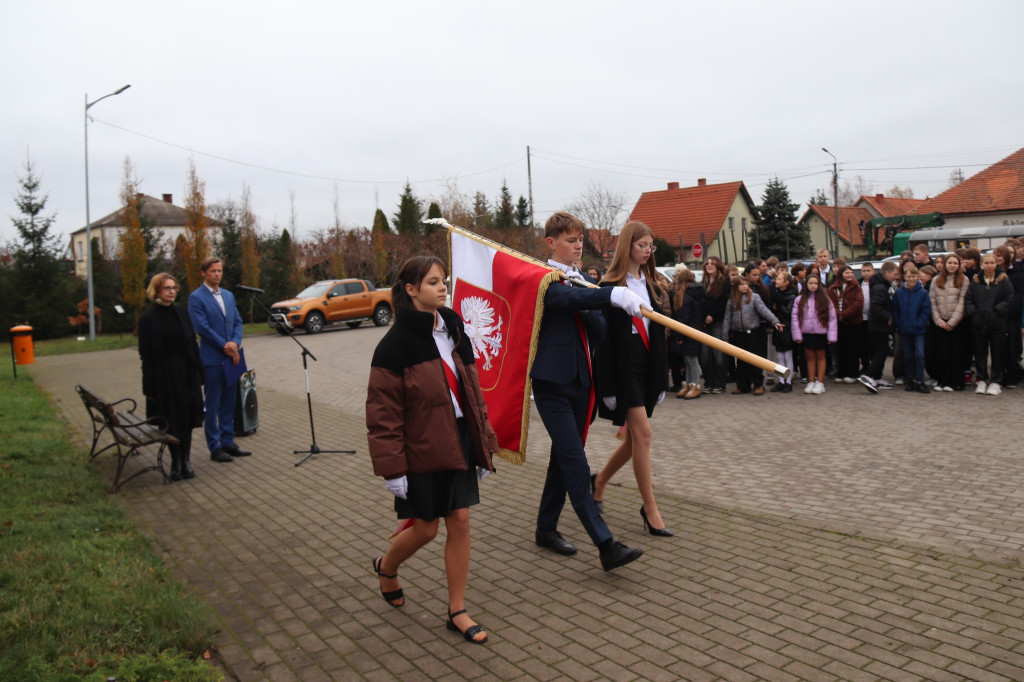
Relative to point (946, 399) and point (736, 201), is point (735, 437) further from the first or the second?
point (736, 201)

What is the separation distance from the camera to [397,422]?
151 inches

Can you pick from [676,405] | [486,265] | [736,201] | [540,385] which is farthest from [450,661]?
[736,201]

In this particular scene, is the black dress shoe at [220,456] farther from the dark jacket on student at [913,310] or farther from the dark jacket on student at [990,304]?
the dark jacket on student at [990,304]

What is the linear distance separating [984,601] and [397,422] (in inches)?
125

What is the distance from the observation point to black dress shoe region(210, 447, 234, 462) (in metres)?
8.45

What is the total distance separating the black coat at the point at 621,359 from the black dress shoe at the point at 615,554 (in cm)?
92

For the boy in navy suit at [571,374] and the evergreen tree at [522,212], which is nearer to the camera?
the boy in navy suit at [571,374]

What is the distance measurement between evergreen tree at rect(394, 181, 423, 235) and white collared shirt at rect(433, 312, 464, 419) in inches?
1831

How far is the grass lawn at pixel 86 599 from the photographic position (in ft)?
11.9

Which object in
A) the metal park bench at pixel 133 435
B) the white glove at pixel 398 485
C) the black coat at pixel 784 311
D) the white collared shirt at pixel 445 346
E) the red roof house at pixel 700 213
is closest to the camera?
the white glove at pixel 398 485

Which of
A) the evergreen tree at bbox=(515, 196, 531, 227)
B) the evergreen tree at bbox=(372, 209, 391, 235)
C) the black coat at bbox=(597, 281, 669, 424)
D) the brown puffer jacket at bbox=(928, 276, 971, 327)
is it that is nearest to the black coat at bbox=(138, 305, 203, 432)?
the black coat at bbox=(597, 281, 669, 424)

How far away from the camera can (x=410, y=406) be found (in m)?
3.90

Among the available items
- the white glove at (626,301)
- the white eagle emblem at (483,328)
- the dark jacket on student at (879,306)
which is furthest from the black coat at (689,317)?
the white glove at (626,301)

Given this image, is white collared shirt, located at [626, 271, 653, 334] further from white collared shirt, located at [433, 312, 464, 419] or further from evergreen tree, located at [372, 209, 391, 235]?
evergreen tree, located at [372, 209, 391, 235]
